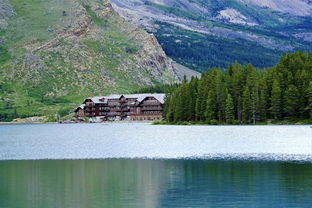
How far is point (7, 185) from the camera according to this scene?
6166 centimetres

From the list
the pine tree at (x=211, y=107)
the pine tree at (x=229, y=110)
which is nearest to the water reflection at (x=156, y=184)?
the pine tree at (x=229, y=110)

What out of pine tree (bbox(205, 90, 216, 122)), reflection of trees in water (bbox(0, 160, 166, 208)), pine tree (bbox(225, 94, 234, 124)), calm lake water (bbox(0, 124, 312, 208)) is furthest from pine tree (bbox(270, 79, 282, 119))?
reflection of trees in water (bbox(0, 160, 166, 208))

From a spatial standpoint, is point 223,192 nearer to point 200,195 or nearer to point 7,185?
point 200,195

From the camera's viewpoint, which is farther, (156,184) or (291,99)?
(291,99)

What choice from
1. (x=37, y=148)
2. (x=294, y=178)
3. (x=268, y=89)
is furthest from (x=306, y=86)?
(x=294, y=178)

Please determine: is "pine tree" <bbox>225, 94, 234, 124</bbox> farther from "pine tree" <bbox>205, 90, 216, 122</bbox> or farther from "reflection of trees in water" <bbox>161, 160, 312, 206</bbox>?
"reflection of trees in water" <bbox>161, 160, 312, 206</bbox>

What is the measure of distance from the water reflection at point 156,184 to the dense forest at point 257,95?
329ft

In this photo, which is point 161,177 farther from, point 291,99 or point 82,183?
point 291,99

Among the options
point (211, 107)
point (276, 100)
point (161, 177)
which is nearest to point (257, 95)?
point (276, 100)

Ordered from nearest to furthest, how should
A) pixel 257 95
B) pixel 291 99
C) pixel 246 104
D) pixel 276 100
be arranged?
pixel 291 99
pixel 276 100
pixel 257 95
pixel 246 104

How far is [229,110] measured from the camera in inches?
7106

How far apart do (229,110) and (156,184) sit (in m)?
124

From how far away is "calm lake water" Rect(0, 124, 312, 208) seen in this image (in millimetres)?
51031

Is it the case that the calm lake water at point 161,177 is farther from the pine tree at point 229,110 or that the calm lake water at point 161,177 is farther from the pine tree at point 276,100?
the pine tree at point 229,110
